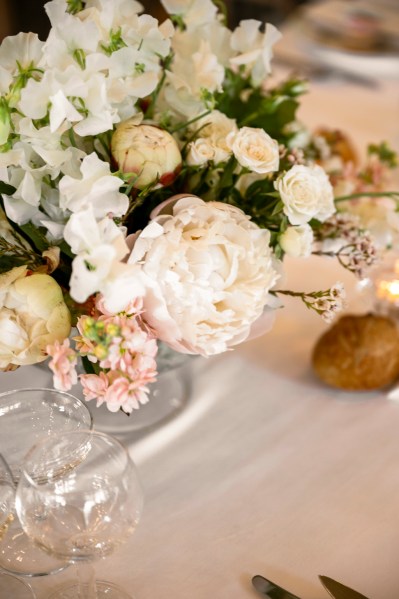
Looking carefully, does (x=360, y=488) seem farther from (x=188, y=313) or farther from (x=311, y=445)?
(x=188, y=313)

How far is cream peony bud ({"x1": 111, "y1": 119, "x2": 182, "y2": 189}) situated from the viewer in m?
0.78

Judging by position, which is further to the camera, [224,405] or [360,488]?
[224,405]

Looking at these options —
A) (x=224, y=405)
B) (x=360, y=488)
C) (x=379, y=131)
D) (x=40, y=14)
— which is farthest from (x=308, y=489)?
(x=40, y=14)

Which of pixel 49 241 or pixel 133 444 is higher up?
pixel 49 241

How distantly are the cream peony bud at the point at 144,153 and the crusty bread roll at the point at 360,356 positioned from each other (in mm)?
405

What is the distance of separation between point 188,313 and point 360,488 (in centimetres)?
36

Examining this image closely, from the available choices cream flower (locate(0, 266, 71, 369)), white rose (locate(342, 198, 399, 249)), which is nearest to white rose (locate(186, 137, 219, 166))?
cream flower (locate(0, 266, 71, 369))

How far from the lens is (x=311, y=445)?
100cm

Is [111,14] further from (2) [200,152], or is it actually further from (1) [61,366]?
(1) [61,366]

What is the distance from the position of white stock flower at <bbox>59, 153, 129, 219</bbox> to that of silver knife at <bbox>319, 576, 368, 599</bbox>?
440 millimetres

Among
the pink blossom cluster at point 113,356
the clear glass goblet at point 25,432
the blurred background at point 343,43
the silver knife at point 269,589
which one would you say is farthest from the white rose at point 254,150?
the blurred background at point 343,43

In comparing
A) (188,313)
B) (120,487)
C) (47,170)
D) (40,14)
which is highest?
(47,170)

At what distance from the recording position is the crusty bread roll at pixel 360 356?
1.07 m

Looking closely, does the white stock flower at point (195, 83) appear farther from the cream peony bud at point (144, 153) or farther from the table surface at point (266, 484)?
the table surface at point (266, 484)
